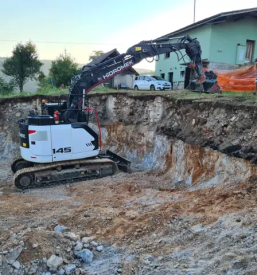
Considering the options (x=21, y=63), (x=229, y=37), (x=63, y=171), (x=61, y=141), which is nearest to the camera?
(x=61, y=141)

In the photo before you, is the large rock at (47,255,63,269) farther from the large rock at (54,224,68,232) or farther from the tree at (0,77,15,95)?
the tree at (0,77,15,95)

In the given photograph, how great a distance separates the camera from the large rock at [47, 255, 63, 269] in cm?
397

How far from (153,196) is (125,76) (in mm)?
20349

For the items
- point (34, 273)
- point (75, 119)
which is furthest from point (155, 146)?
point (34, 273)

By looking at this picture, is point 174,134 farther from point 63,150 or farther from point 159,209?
point 159,209

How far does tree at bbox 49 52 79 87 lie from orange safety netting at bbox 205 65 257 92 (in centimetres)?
1686

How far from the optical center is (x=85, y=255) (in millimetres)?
4367

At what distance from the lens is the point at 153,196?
277 inches

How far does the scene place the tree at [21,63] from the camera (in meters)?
26.6

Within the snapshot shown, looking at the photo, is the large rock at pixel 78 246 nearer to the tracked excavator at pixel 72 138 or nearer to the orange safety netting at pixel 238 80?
the tracked excavator at pixel 72 138

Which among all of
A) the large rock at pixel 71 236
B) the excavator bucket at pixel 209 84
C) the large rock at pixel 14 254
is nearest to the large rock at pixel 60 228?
the large rock at pixel 71 236

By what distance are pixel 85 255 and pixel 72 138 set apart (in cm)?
450

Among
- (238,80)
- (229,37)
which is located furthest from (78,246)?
(229,37)

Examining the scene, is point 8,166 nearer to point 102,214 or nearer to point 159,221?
point 102,214
